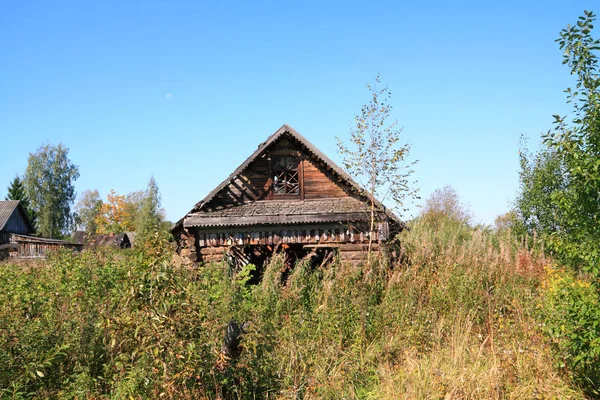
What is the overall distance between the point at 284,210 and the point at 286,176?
134cm

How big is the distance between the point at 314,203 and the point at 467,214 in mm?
19143

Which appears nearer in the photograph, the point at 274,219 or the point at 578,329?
the point at 578,329

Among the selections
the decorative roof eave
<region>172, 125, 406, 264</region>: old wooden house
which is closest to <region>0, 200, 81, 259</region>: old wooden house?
<region>172, 125, 406, 264</region>: old wooden house

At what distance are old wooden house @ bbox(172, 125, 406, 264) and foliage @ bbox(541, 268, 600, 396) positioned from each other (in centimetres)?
775

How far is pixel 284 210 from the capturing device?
1478 cm

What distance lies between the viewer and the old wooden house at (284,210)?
571 inches

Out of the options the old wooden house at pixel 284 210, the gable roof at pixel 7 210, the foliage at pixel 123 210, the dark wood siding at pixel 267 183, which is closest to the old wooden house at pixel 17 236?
the gable roof at pixel 7 210

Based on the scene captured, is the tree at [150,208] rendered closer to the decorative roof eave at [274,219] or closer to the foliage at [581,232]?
the decorative roof eave at [274,219]

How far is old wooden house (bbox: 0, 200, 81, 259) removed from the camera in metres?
39.2

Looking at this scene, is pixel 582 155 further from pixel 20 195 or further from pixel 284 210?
pixel 20 195

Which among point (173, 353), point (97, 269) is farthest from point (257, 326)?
point (97, 269)

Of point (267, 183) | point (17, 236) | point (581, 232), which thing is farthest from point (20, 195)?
point (581, 232)

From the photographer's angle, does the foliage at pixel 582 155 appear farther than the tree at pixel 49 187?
No

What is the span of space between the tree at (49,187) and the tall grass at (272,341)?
53.4m
